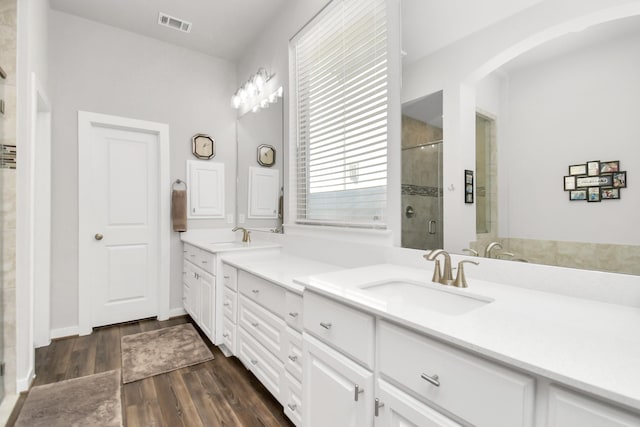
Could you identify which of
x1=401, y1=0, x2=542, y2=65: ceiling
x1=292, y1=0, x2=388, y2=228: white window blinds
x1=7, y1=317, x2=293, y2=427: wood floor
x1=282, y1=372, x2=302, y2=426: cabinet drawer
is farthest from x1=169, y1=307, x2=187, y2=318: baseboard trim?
x1=401, y1=0, x2=542, y2=65: ceiling

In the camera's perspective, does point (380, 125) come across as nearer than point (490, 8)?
No

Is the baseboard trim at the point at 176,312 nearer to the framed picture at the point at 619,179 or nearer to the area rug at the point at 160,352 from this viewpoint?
the area rug at the point at 160,352

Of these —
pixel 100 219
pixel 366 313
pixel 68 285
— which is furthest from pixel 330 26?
pixel 68 285

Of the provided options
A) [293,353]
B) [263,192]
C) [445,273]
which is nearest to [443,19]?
[445,273]

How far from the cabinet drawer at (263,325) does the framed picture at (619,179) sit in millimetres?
1455

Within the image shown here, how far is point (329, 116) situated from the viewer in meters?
2.23

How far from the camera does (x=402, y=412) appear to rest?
90 cm

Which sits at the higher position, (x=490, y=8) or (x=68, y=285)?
(x=490, y=8)

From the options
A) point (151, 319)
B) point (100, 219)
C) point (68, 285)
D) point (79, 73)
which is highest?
point (79, 73)

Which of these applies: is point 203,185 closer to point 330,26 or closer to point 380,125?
point 330,26

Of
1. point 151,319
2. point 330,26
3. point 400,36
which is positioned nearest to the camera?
point 400,36

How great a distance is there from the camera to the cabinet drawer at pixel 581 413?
0.53m

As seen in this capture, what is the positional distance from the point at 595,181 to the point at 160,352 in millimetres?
2949

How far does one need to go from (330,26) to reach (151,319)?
3301mm
